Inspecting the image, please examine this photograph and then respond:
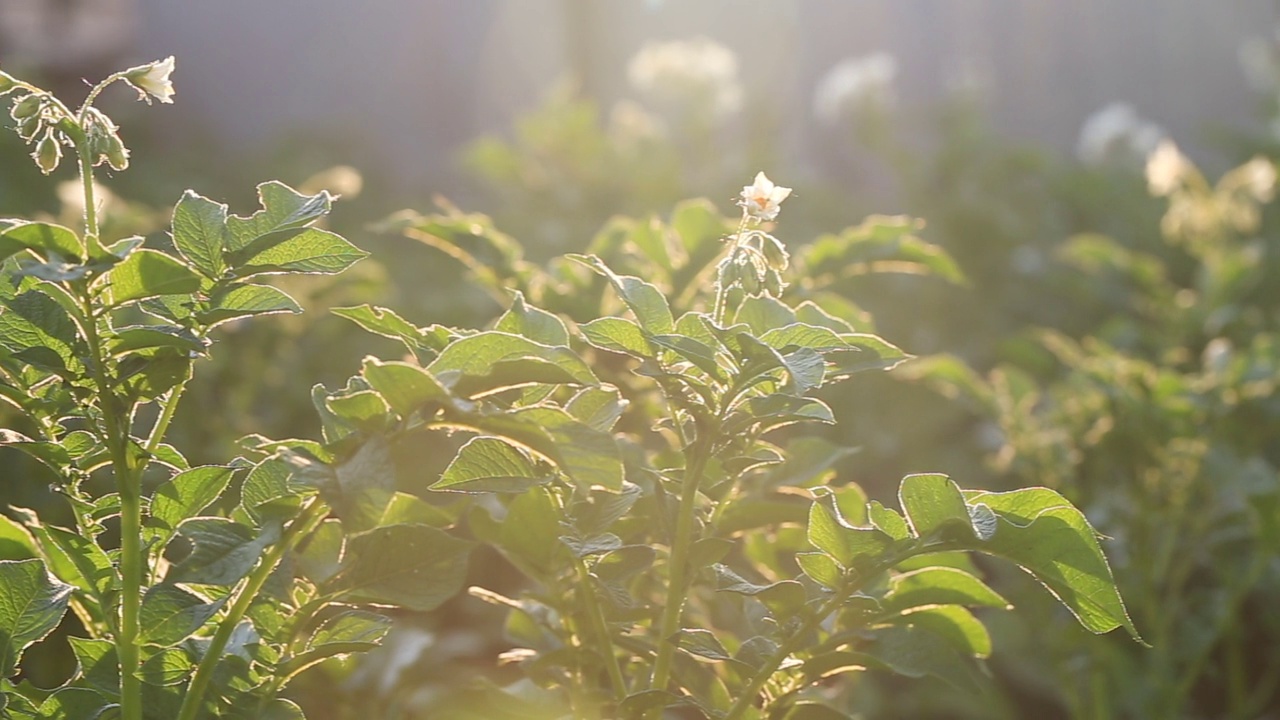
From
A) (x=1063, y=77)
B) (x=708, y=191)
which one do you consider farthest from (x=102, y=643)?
(x=1063, y=77)

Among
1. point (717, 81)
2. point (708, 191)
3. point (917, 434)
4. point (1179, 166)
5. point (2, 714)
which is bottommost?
point (2, 714)

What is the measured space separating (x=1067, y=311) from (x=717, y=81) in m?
1.02

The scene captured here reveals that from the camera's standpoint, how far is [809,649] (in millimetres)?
803

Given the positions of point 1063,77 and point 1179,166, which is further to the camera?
point 1063,77

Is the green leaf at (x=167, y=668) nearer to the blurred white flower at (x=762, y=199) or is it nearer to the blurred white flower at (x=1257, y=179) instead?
the blurred white flower at (x=762, y=199)

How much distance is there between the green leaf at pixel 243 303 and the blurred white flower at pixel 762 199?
244 mm

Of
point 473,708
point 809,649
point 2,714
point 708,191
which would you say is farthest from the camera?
point 708,191

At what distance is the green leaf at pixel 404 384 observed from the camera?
0.58 metres

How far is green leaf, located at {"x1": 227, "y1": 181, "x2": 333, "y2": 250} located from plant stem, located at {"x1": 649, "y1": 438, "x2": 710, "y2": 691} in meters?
0.24

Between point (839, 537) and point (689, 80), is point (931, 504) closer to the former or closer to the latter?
point (839, 537)

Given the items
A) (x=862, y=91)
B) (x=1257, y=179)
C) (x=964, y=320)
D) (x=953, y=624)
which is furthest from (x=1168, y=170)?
(x=953, y=624)

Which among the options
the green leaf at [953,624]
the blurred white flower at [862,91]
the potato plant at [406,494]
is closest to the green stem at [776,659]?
the potato plant at [406,494]

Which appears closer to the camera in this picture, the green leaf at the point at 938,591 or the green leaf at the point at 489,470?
the green leaf at the point at 489,470

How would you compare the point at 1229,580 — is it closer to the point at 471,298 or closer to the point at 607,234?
the point at 607,234
